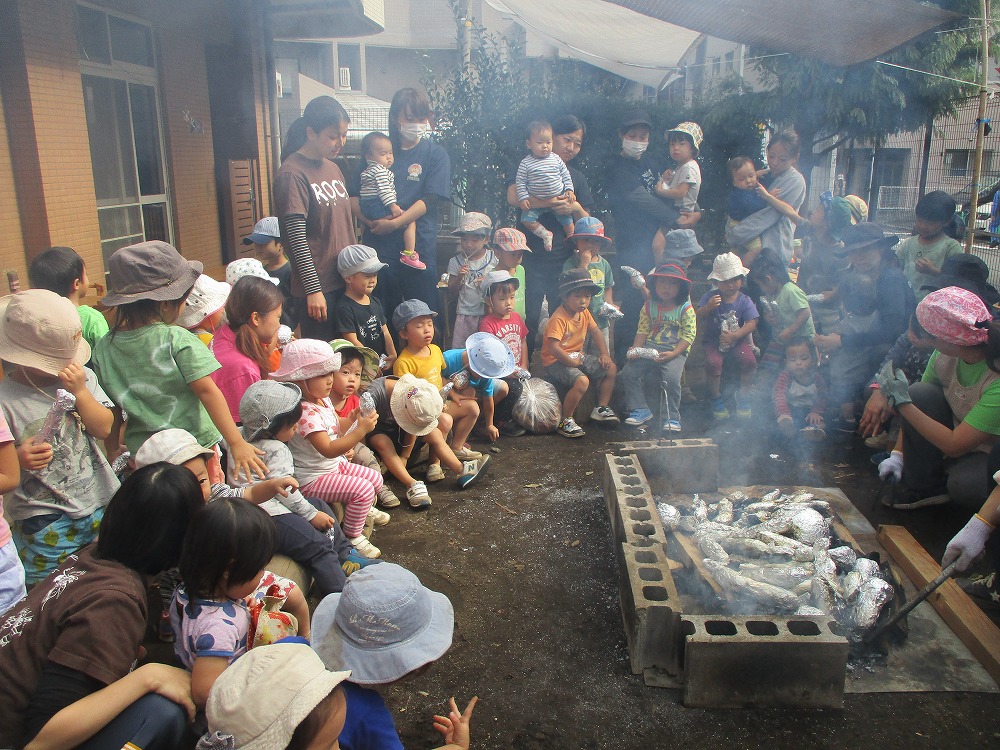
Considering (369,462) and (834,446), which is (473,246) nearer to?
(369,462)

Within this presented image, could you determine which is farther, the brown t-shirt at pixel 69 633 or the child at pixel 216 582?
the child at pixel 216 582

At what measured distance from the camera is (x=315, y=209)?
15.6ft

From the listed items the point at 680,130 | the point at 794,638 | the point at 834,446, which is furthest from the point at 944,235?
the point at 794,638

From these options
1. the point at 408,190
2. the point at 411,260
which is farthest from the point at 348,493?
the point at 408,190

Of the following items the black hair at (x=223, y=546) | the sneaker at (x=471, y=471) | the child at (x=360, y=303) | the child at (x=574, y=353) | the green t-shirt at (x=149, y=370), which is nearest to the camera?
the black hair at (x=223, y=546)

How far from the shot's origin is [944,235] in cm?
546

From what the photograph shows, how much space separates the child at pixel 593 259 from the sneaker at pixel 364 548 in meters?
2.74

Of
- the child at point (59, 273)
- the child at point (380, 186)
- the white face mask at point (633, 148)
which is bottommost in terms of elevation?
the child at point (59, 273)

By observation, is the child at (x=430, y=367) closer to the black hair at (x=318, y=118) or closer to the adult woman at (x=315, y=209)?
the adult woman at (x=315, y=209)

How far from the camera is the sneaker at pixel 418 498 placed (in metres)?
4.11

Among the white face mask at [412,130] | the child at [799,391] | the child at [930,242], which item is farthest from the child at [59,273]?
the child at [930,242]

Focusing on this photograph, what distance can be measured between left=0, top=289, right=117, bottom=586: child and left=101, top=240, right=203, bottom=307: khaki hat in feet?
0.95

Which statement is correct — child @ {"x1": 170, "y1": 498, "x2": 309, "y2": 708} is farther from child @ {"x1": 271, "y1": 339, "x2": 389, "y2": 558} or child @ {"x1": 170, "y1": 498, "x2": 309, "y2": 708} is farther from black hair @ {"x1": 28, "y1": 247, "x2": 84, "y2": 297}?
black hair @ {"x1": 28, "y1": 247, "x2": 84, "y2": 297}

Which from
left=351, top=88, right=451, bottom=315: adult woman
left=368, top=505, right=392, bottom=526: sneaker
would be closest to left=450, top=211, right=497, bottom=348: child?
left=351, top=88, right=451, bottom=315: adult woman
